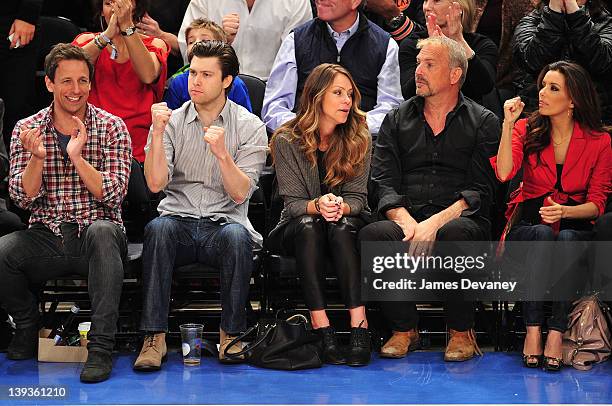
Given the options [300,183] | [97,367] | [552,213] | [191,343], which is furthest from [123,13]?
[552,213]

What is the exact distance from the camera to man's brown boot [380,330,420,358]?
4875 millimetres

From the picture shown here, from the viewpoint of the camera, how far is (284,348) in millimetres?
4691

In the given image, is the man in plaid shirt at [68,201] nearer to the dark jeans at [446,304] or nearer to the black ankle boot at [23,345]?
the black ankle boot at [23,345]

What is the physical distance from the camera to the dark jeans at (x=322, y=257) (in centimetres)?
480

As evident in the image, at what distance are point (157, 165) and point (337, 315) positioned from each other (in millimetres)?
1252

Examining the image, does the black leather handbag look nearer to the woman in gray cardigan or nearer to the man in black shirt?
the woman in gray cardigan

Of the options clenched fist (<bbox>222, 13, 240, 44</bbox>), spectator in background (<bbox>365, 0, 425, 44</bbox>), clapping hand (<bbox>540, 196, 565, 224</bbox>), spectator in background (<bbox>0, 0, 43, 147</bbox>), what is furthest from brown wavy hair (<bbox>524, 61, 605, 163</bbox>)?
spectator in background (<bbox>0, 0, 43, 147</bbox>)

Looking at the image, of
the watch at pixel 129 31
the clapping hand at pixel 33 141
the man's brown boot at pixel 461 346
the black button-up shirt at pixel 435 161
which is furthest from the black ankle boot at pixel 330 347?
the watch at pixel 129 31

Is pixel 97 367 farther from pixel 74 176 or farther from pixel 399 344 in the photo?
pixel 399 344

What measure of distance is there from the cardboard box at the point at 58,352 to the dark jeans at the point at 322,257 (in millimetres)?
1094

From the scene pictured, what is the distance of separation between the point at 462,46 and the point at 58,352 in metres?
2.66

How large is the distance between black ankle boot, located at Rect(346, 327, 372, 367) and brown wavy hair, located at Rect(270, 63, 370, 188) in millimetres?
764

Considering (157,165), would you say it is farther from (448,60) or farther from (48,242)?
(448,60)

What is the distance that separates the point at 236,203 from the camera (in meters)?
5.04
